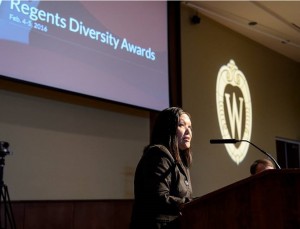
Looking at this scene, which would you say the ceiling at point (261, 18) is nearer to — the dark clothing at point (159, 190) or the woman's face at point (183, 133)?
the woman's face at point (183, 133)

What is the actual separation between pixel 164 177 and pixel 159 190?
7cm

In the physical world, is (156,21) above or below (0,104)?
above

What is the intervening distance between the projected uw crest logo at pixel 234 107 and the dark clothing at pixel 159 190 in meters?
3.23

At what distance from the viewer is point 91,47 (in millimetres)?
3273

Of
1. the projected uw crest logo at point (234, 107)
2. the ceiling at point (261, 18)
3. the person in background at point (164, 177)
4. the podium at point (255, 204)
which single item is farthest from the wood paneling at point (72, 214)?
the ceiling at point (261, 18)

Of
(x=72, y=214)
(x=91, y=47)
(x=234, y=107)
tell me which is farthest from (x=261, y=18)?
(x=72, y=214)

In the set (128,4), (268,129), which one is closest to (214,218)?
(128,4)

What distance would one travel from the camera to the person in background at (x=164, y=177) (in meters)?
1.65

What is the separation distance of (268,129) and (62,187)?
3.57m

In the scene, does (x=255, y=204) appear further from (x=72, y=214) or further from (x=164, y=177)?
(x=72, y=214)

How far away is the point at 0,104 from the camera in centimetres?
285

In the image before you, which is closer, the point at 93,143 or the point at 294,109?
the point at 93,143

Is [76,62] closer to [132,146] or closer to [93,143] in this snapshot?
[93,143]

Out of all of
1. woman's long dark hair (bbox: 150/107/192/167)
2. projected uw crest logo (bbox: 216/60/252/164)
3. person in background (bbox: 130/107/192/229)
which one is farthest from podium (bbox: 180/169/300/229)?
projected uw crest logo (bbox: 216/60/252/164)
